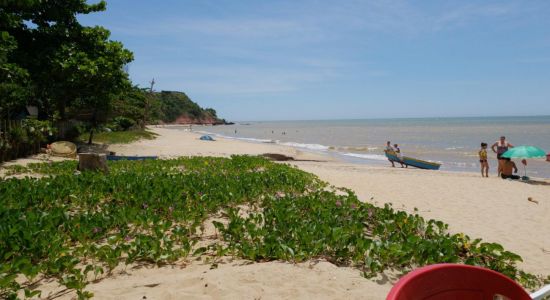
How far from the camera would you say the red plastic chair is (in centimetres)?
187

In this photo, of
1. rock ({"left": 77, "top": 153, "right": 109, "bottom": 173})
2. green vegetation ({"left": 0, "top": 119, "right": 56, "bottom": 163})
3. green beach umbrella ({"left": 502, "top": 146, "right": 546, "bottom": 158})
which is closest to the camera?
rock ({"left": 77, "top": 153, "right": 109, "bottom": 173})

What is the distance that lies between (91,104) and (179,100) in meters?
119

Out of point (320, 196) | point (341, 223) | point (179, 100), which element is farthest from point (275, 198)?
point (179, 100)

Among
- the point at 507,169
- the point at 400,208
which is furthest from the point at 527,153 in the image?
the point at 400,208

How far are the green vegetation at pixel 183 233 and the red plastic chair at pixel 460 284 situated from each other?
234cm

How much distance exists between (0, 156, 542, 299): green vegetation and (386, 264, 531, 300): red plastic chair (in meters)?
2.34

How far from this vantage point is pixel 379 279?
4.27 m

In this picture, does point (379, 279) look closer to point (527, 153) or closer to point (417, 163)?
point (527, 153)

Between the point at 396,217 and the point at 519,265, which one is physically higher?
the point at 396,217

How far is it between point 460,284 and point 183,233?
4002mm

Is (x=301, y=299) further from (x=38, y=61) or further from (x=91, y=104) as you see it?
(x=91, y=104)

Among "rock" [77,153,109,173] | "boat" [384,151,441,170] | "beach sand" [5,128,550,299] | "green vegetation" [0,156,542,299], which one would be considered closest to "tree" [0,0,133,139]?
"rock" [77,153,109,173]

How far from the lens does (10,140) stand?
14141mm

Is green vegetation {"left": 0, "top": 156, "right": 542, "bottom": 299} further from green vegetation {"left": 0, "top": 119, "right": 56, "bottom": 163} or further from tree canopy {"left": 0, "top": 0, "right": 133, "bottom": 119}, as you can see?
tree canopy {"left": 0, "top": 0, "right": 133, "bottom": 119}
